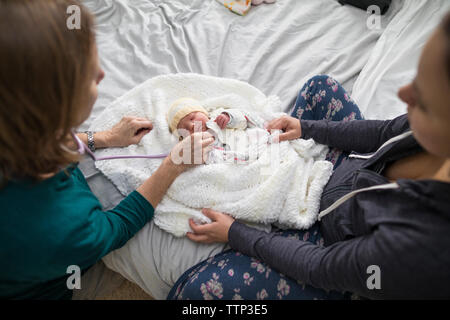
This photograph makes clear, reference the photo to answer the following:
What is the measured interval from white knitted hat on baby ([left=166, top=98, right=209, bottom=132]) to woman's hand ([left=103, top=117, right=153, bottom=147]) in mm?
103

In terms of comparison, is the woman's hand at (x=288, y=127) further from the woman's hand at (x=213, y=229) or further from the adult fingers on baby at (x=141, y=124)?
the adult fingers on baby at (x=141, y=124)

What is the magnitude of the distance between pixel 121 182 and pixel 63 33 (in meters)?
0.51

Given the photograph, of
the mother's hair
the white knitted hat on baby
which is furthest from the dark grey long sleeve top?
the white knitted hat on baby

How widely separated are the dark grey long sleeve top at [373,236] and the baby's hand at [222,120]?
36 centimetres

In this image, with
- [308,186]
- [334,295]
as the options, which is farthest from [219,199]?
[334,295]

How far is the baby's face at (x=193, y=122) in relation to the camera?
1.03 meters

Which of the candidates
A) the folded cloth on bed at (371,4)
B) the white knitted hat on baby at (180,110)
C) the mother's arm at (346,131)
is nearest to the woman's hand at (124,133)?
the white knitted hat on baby at (180,110)

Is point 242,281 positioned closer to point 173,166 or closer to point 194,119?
point 173,166

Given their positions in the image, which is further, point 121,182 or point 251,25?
point 251,25

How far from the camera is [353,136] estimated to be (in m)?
0.90

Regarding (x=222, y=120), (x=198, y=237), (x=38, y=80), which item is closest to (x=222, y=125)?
(x=222, y=120)
